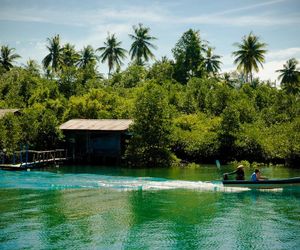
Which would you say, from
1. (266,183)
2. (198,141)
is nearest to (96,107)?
(198,141)

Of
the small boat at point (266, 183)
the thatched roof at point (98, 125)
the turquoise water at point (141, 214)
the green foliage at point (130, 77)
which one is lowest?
the turquoise water at point (141, 214)

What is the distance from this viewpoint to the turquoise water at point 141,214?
14.8 metres

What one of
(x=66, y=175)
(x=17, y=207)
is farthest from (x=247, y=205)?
(x=66, y=175)

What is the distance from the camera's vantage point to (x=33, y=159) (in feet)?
115

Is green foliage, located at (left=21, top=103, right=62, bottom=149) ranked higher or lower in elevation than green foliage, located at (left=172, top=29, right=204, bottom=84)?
lower

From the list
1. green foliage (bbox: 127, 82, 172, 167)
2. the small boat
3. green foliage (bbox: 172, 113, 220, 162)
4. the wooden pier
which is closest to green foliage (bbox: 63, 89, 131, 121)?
the wooden pier

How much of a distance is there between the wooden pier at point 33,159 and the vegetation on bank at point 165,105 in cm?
102

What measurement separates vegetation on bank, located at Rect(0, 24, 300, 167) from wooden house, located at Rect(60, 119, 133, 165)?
1.65m

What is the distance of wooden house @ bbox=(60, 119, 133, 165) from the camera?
38.7 meters

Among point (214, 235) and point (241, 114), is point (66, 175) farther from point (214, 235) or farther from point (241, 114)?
point (241, 114)

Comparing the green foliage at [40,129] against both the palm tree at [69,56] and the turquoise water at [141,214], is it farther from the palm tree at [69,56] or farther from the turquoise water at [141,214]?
the palm tree at [69,56]

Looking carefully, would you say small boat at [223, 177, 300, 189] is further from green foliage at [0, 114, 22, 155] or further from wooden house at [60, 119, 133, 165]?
green foliage at [0, 114, 22, 155]

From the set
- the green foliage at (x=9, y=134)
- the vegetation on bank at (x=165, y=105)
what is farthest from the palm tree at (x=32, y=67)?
the green foliage at (x=9, y=134)

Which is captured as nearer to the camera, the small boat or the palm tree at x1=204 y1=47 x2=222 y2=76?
the small boat
